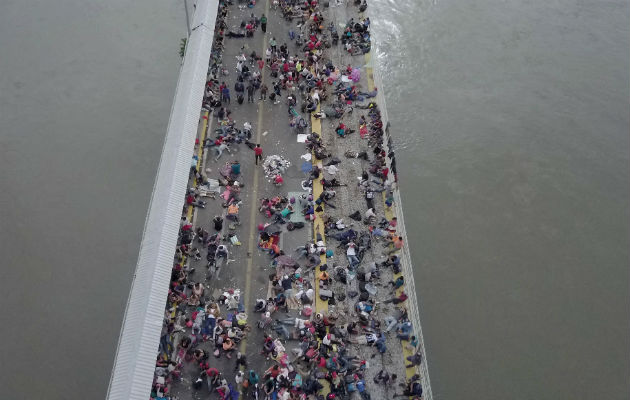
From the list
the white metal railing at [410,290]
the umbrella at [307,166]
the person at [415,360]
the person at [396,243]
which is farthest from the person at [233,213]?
the person at [415,360]

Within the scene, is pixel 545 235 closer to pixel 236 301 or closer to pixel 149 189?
pixel 236 301

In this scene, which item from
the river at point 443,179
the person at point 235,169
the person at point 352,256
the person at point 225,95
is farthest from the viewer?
the person at point 225,95

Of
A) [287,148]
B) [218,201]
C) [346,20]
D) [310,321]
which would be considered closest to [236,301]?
[310,321]

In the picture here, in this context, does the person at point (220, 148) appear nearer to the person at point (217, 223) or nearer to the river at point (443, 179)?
the person at point (217, 223)

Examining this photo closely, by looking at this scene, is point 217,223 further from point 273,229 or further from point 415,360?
point 415,360

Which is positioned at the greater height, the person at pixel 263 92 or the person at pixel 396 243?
the person at pixel 263 92

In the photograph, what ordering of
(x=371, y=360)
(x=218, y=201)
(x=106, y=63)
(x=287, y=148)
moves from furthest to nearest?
(x=106, y=63), (x=287, y=148), (x=218, y=201), (x=371, y=360)
